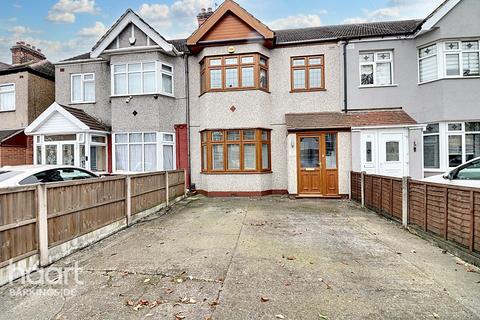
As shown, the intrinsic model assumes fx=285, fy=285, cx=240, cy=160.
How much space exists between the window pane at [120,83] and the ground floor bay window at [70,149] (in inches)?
91.5

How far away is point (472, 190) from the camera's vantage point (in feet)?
15.6

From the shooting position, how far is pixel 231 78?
1277 centimetres

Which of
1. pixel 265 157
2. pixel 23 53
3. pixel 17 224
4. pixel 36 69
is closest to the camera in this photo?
pixel 17 224

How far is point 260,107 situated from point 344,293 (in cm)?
974

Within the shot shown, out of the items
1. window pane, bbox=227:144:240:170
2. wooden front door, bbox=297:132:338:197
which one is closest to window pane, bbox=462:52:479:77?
wooden front door, bbox=297:132:338:197

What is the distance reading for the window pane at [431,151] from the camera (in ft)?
39.1

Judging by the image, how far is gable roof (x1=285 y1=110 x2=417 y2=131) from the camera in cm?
1192

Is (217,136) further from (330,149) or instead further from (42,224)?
(42,224)

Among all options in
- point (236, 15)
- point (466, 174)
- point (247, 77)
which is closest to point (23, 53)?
point (236, 15)

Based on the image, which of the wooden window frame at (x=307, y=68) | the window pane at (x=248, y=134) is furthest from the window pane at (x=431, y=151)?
the window pane at (x=248, y=134)

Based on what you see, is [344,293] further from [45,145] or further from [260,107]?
[45,145]

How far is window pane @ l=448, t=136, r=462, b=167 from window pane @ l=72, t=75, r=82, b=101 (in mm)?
17319

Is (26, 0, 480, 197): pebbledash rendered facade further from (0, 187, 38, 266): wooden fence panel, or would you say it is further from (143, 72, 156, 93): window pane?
(0, 187, 38, 266): wooden fence panel

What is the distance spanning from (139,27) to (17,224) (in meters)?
11.5
